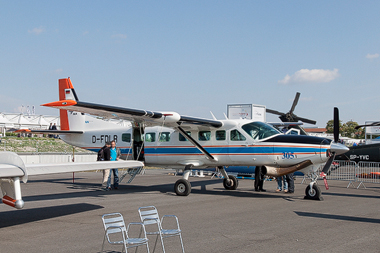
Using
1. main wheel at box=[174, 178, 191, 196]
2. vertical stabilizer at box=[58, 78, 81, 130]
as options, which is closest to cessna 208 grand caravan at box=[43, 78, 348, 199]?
main wheel at box=[174, 178, 191, 196]

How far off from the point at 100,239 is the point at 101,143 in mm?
10255

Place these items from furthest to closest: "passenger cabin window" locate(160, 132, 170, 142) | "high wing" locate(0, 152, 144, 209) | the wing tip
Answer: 1. "passenger cabin window" locate(160, 132, 170, 142)
2. the wing tip
3. "high wing" locate(0, 152, 144, 209)

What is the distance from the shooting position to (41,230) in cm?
768

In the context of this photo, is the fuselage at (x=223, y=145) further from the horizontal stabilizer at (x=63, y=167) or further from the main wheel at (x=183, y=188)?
the horizontal stabilizer at (x=63, y=167)

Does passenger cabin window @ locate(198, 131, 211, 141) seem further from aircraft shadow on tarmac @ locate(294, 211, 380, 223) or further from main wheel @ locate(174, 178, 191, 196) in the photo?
aircraft shadow on tarmac @ locate(294, 211, 380, 223)

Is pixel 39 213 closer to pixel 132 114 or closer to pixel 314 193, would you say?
pixel 132 114

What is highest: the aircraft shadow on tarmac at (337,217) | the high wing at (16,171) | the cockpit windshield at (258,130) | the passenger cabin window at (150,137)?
the cockpit windshield at (258,130)

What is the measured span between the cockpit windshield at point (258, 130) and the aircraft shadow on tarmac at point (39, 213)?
5.92 meters

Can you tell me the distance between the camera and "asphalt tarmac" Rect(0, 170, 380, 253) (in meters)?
6.51

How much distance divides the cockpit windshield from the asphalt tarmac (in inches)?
85.2

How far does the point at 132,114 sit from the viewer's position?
1182 cm

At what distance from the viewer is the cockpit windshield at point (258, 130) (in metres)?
13.3

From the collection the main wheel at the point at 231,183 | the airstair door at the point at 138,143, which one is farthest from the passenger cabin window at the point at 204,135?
the airstair door at the point at 138,143

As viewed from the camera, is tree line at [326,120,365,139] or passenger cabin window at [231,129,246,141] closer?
passenger cabin window at [231,129,246,141]
